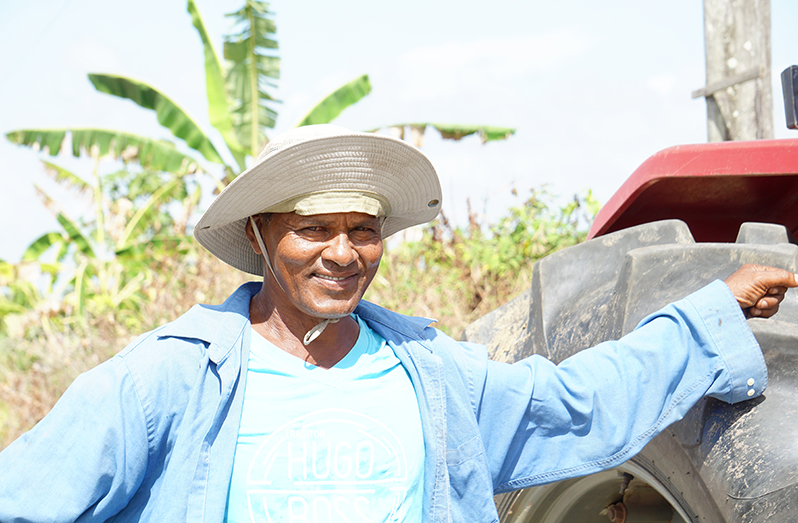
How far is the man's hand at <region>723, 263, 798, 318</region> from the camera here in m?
1.57

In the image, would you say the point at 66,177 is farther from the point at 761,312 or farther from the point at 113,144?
the point at 761,312

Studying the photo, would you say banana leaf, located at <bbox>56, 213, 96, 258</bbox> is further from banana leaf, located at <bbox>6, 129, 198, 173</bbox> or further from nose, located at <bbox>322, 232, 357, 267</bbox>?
nose, located at <bbox>322, 232, 357, 267</bbox>

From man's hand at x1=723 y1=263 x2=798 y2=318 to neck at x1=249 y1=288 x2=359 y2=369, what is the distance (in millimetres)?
982

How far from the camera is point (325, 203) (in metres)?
1.79

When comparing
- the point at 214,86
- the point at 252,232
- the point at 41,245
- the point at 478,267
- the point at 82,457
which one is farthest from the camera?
the point at 41,245

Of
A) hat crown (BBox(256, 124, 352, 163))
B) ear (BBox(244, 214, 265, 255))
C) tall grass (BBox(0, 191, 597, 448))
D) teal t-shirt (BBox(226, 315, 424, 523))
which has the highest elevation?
hat crown (BBox(256, 124, 352, 163))

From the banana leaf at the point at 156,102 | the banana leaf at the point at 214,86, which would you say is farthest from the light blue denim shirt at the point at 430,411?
the banana leaf at the point at 156,102

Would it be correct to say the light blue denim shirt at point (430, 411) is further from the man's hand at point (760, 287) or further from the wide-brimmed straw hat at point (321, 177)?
the wide-brimmed straw hat at point (321, 177)

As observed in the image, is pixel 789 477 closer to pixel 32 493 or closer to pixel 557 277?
pixel 557 277

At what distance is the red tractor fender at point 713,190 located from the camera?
Answer: 1.73 metres

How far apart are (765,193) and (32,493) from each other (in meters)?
1.94

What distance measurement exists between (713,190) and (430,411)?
1041 mm

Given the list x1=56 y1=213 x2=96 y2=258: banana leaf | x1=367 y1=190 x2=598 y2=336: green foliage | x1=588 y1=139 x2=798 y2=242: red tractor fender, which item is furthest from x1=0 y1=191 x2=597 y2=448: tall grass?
x1=588 y1=139 x2=798 y2=242: red tractor fender

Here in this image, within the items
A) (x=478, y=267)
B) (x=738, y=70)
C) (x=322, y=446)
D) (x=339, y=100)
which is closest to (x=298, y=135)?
(x=322, y=446)
